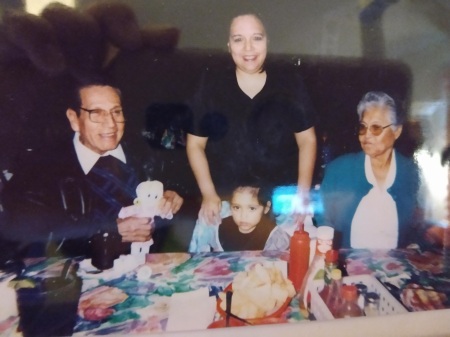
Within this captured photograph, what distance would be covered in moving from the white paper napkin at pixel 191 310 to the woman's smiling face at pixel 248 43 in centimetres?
57

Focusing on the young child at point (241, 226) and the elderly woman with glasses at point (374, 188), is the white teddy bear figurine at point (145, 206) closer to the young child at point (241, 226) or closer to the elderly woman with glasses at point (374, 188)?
the young child at point (241, 226)

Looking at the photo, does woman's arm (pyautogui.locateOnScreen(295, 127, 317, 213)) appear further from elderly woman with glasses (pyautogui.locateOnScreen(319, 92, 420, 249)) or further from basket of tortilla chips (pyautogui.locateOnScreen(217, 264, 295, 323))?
basket of tortilla chips (pyautogui.locateOnScreen(217, 264, 295, 323))

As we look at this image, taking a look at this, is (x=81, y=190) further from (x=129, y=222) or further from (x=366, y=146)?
(x=366, y=146)

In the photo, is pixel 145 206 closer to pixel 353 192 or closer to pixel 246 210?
pixel 246 210

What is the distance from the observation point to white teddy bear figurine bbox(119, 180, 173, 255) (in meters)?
1.15

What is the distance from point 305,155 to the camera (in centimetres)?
121

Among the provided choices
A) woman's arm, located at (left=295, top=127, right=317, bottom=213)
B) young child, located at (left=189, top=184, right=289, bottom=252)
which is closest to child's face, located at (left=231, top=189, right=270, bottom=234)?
young child, located at (left=189, top=184, right=289, bottom=252)

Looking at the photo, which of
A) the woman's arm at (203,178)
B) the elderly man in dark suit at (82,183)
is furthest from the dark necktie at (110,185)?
the woman's arm at (203,178)

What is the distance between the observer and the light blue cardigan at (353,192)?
4.06 ft

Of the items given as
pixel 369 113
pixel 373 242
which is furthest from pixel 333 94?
pixel 373 242

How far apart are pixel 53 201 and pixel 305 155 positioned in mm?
628

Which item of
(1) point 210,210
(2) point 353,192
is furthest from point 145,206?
(2) point 353,192

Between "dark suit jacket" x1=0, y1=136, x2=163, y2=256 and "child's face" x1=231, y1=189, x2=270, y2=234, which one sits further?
"child's face" x1=231, y1=189, x2=270, y2=234

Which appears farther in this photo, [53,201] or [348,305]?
[348,305]
